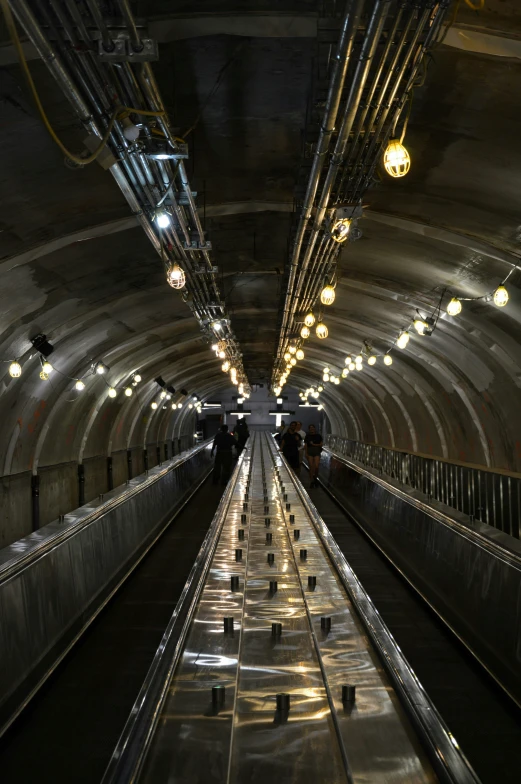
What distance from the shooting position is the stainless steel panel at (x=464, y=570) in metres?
7.50

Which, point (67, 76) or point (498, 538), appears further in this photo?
point (498, 538)

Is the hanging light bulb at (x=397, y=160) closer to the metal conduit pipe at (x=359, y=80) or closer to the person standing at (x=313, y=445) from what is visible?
the metal conduit pipe at (x=359, y=80)

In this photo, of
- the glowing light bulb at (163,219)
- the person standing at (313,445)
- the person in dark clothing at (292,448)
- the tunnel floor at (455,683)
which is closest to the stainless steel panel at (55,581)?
the glowing light bulb at (163,219)

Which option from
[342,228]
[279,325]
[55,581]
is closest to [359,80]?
[342,228]

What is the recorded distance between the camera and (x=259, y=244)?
38.9 feet

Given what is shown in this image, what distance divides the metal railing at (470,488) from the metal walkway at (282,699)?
448cm

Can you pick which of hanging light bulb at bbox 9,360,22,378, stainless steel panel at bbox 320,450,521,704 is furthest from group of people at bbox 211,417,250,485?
hanging light bulb at bbox 9,360,22,378

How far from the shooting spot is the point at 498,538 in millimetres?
8797

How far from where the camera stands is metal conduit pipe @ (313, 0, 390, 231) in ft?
14.8

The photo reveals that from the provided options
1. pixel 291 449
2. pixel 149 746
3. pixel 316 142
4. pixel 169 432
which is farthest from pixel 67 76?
pixel 169 432

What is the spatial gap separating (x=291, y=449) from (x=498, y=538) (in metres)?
17.9

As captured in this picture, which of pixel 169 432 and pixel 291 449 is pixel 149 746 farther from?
pixel 169 432

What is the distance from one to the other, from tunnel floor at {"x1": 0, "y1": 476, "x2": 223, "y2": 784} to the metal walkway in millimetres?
1278

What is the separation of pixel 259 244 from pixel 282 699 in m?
8.59
